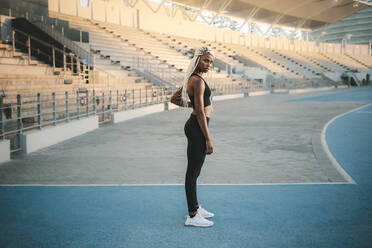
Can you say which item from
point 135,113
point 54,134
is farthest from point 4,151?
point 135,113

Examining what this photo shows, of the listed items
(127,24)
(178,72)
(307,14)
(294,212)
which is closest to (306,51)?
(307,14)

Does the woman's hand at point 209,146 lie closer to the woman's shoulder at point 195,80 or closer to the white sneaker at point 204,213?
the woman's shoulder at point 195,80

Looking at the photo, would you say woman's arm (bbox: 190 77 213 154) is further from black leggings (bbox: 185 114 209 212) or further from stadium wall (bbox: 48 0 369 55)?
stadium wall (bbox: 48 0 369 55)

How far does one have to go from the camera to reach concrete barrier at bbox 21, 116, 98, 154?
722cm

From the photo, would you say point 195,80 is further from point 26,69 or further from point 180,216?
point 26,69

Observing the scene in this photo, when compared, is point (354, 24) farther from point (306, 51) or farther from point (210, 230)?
point (210, 230)

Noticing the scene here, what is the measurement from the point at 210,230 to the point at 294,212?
1.01 metres

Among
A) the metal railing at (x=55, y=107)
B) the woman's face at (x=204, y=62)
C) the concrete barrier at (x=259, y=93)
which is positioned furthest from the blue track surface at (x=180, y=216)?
the concrete barrier at (x=259, y=93)

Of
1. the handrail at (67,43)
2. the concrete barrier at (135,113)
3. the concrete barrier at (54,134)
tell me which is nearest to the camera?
the concrete barrier at (54,134)

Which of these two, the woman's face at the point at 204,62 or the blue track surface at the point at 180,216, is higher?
the woman's face at the point at 204,62

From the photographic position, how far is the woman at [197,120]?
325 centimetres

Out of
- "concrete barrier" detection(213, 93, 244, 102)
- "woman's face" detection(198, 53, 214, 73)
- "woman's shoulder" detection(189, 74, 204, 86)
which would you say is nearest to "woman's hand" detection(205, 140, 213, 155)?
"woman's shoulder" detection(189, 74, 204, 86)

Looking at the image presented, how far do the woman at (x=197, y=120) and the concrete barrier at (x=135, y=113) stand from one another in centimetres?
932

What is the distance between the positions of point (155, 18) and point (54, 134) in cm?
3130
